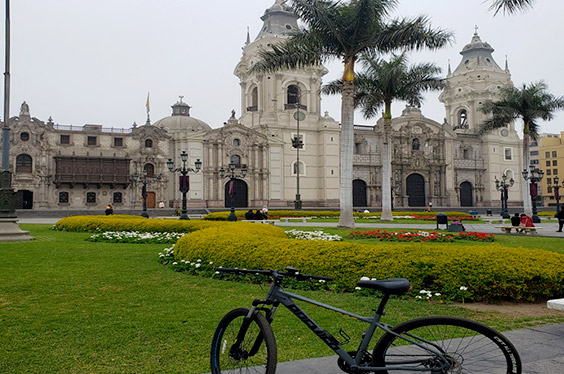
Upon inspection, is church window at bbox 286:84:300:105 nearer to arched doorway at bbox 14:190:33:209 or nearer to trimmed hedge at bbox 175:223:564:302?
arched doorway at bbox 14:190:33:209

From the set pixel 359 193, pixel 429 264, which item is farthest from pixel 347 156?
pixel 359 193

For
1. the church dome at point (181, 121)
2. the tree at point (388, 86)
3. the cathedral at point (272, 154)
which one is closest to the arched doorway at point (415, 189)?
the cathedral at point (272, 154)

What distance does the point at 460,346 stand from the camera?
2934 mm

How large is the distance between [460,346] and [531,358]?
5.42 ft

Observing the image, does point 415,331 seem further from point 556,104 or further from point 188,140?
point 188,140

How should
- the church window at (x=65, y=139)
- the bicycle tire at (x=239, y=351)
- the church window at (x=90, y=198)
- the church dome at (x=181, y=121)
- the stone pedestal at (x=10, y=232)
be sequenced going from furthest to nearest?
the church dome at (x=181, y=121) < the church window at (x=90, y=198) < the church window at (x=65, y=139) < the stone pedestal at (x=10, y=232) < the bicycle tire at (x=239, y=351)

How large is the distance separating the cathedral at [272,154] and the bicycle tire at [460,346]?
36242 millimetres

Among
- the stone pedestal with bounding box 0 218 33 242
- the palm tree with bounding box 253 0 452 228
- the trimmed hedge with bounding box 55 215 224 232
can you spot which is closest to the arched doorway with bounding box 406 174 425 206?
the palm tree with bounding box 253 0 452 228

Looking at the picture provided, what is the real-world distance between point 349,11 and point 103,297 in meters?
16.8

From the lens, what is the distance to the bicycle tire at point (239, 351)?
10.9ft

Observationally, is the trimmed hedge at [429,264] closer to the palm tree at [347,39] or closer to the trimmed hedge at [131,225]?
the trimmed hedge at [131,225]

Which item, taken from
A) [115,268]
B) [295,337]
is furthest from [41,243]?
[295,337]

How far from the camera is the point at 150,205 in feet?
155

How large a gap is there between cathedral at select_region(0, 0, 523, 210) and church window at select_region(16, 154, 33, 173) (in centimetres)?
9
